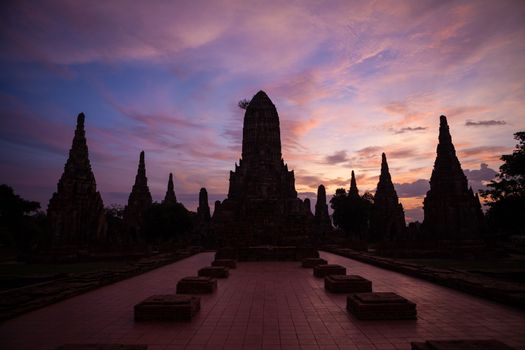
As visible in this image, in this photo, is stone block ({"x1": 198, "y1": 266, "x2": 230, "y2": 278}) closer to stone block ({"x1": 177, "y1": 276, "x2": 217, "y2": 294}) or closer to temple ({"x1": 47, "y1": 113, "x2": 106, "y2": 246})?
stone block ({"x1": 177, "y1": 276, "x2": 217, "y2": 294})

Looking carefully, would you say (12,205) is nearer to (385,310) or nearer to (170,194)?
(170,194)

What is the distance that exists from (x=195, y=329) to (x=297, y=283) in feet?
20.1

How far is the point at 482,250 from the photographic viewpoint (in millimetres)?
28562

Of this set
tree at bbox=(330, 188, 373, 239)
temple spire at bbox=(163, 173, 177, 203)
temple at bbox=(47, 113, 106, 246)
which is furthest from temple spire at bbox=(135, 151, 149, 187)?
tree at bbox=(330, 188, 373, 239)

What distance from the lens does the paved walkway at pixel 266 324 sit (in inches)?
251

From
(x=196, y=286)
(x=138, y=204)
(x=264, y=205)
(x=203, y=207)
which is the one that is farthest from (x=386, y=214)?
(x=196, y=286)

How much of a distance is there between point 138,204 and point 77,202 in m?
19.9

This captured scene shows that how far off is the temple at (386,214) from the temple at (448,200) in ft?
39.0

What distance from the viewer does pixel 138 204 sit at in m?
51.7

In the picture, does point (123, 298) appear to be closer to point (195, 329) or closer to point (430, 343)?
point (195, 329)

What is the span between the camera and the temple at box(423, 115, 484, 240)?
35.0 m

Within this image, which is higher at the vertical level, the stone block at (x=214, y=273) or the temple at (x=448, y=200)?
the temple at (x=448, y=200)

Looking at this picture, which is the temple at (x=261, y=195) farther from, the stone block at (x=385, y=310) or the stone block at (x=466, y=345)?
the stone block at (x=466, y=345)

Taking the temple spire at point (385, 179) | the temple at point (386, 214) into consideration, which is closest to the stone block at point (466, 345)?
the temple at point (386, 214)
